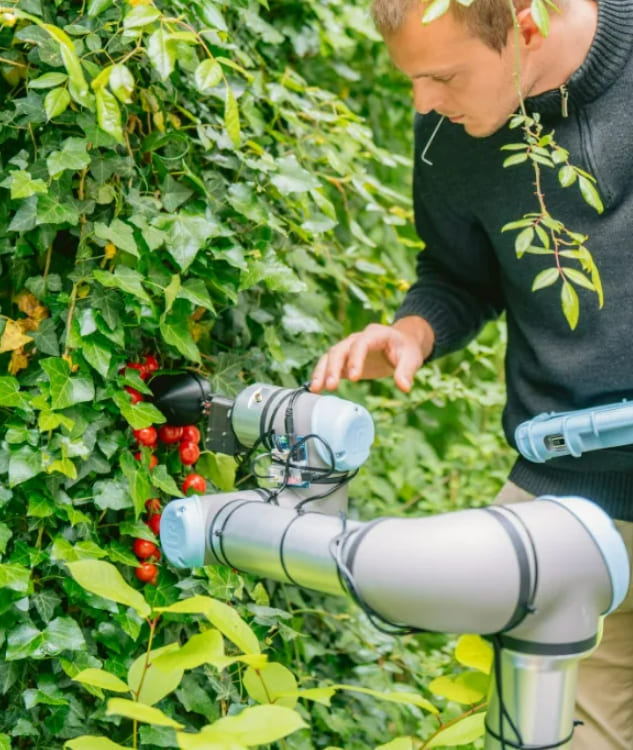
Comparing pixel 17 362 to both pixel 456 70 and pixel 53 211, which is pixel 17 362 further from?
pixel 456 70

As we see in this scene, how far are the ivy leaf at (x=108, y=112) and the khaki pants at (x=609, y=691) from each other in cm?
99

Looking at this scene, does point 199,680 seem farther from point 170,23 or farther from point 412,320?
point 170,23

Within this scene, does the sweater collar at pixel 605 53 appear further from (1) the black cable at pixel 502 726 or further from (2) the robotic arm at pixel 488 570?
(1) the black cable at pixel 502 726

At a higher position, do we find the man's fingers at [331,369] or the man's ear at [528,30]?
the man's ear at [528,30]

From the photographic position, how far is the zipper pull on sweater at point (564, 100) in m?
1.28

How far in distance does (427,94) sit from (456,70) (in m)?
0.06

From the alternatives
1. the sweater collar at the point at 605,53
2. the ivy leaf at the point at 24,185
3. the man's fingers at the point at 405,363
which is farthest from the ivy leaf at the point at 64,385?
the sweater collar at the point at 605,53

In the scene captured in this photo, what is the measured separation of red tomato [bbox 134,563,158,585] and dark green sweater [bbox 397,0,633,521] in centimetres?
58

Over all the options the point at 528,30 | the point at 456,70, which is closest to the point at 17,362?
the point at 456,70

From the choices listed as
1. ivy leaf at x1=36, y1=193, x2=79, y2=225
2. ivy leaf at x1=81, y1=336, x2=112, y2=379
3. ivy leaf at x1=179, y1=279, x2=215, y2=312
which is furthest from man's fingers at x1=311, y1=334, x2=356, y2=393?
ivy leaf at x1=36, y1=193, x2=79, y2=225

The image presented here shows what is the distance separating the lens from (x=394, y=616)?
0.80 m

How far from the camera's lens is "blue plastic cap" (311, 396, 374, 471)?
102cm

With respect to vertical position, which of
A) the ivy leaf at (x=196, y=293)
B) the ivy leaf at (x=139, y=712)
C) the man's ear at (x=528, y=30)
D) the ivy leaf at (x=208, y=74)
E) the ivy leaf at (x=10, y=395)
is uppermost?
the man's ear at (x=528, y=30)

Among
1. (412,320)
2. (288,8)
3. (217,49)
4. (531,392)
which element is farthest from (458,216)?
(288,8)
